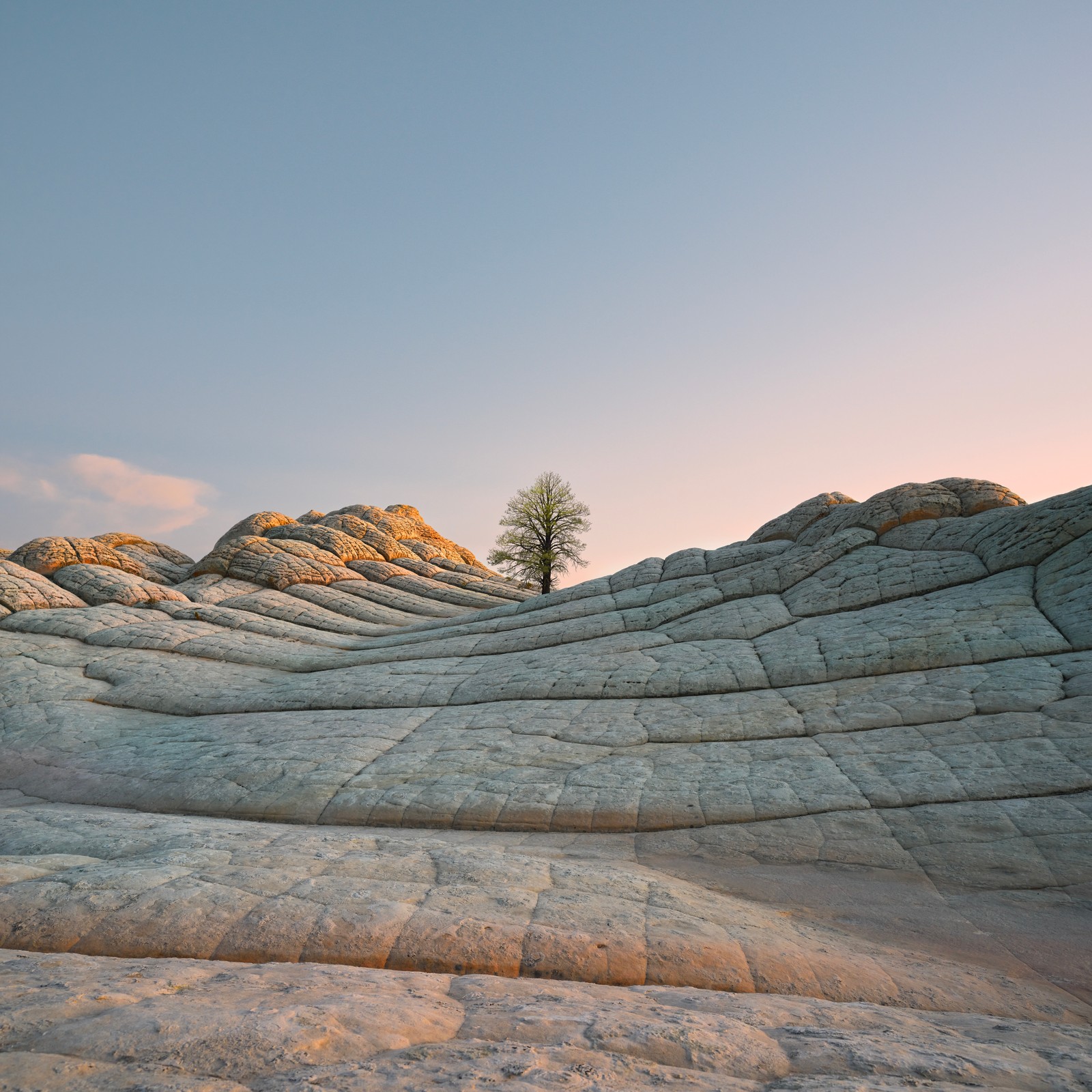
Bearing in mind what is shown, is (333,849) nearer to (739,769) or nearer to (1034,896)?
(739,769)

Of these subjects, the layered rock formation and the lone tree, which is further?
the lone tree

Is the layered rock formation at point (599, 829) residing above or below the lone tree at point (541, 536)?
below

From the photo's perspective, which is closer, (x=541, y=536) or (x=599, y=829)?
(x=599, y=829)

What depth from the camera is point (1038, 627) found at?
9312 millimetres

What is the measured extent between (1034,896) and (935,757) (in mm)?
2053

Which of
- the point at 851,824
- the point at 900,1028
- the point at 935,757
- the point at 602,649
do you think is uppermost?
the point at 602,649

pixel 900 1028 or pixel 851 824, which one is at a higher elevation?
pixel 851 824

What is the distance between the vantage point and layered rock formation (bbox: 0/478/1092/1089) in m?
2.57

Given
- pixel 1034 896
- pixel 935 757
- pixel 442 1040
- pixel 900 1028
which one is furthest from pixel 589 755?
pixel 442 1040

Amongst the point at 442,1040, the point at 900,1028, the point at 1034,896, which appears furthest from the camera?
the point at 1034,896

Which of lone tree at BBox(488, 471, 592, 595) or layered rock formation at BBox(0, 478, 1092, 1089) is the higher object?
lone tree at BBox(488, 471, 592, 595)

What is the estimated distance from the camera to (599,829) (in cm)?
734

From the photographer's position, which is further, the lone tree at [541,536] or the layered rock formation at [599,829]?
the lone tree at [541,536]

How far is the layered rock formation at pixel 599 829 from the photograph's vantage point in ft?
8.45
